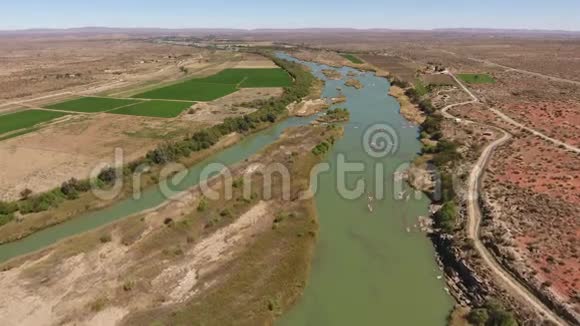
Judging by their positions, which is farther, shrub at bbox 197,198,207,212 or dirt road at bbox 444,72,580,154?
dirt road at bbox 444,72,580,154

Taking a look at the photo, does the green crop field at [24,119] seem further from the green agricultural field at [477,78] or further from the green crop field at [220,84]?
the green agricultural field at [477,78]

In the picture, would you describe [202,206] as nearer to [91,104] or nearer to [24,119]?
[24,119]

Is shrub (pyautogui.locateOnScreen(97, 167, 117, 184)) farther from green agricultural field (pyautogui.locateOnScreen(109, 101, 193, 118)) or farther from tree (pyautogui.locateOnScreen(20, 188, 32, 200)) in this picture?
green agricultural field (pyautogui.locateOnScreen(109, 101, 193, 118))

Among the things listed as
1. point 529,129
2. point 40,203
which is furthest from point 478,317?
point 529,129

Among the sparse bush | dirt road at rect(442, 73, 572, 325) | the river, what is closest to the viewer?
dirt road at rect(442, 73, 572, 325)

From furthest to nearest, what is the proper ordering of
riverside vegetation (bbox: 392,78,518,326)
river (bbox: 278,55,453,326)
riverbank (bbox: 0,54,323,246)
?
riverbank (bbox: 0,54,323,246)
river (bbox: 278,55,453,326)
riverside vegetation (bbox: 392,78,518,326)

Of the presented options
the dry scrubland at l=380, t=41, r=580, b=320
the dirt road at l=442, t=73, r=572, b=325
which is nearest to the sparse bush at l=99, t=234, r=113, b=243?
the dirt road at l=442, t=73, r=572, b=325

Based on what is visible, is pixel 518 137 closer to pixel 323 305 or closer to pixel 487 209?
pixel 487 209
